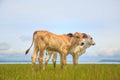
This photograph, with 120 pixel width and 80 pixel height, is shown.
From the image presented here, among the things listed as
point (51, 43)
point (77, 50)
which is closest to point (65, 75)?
point (51, 43)

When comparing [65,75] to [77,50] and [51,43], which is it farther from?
[77,50]

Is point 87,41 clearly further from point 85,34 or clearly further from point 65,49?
point 65,49

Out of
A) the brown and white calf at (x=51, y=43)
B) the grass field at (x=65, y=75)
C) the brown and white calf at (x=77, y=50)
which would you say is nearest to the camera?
the grass field at (x=65, y=75)

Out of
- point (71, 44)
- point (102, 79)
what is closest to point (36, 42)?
point (71, 44)

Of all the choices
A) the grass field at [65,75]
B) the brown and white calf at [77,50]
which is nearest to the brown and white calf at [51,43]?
the brown and white calf at [77,50]

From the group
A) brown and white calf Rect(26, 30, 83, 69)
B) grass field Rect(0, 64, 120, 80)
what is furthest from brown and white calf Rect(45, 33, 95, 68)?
grass field Rect(0, 64, 120, 80)

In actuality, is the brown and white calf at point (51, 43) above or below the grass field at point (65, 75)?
above

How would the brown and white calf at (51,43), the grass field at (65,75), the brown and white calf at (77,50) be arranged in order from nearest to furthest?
the grass field at (65,75)
the brown and white calf at (51,43)
the brown and white calf at (77,50)

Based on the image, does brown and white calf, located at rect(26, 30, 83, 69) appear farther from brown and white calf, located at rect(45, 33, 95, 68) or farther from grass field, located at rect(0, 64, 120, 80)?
grass field, located at rect(0, 64, 120, 80)

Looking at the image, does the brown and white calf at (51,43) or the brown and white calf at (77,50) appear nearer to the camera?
the brown and white calf at (51,43)

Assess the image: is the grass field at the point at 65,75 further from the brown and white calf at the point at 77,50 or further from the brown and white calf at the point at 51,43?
the brown and white calf at the point at 77,50

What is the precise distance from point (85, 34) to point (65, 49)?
317 centimetres

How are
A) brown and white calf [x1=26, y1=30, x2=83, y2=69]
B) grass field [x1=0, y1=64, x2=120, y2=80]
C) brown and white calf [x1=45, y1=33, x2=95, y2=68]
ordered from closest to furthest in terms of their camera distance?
grass field [x1=0, y1=64, x2=120, y2=80] < brown and white calf [x1=26, y1=30, x2=83, y2=69] < brown and white calf [x1=45, y1=33, x2=95, y2=68]

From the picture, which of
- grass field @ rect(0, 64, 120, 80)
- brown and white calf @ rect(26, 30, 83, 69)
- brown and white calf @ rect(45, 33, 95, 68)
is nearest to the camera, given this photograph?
grass field @ rect(0, 64, 120, 80)
